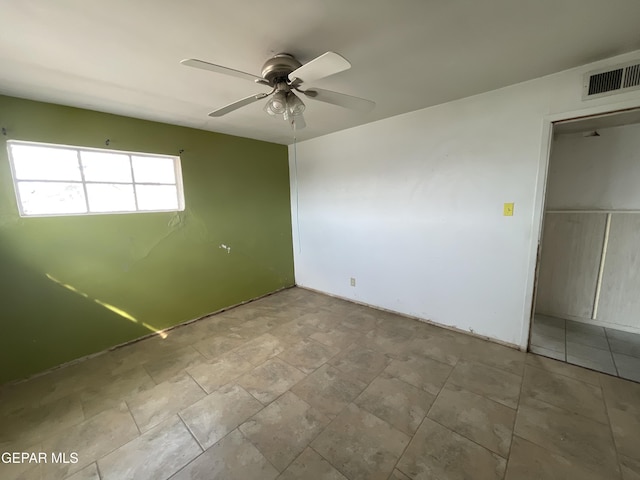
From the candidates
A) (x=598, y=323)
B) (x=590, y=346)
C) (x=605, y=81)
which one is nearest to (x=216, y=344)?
(x=590, y=346)

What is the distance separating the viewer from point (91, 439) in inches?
60.9

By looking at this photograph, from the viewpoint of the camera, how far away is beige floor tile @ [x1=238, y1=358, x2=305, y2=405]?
1.87 metres

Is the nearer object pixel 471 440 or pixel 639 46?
pixel 471 440

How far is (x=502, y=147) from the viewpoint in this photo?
2.21 meters

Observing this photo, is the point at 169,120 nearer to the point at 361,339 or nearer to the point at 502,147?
the point at 361,339

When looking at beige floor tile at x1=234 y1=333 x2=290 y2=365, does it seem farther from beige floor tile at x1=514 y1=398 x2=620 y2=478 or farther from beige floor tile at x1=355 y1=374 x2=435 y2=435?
beige floor tile at x1=514 y1=398 x2=620 y2=478

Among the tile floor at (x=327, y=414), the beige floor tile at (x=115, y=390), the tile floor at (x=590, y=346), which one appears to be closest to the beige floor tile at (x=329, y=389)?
the tile floor at (x=327, y=414)

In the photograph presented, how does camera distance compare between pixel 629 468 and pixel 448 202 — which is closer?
pixel 629 468

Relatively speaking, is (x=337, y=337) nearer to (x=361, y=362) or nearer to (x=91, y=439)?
(x=361, y=362)

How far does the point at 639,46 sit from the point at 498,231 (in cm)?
142

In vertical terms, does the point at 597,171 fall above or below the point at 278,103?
below

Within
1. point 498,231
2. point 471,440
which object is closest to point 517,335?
point 498,231

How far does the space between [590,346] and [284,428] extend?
2.86m

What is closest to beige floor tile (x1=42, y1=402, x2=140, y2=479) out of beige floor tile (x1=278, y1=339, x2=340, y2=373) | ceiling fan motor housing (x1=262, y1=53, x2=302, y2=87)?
beige floor tile (x1=278, y1=339, x2=340, y2=373)
